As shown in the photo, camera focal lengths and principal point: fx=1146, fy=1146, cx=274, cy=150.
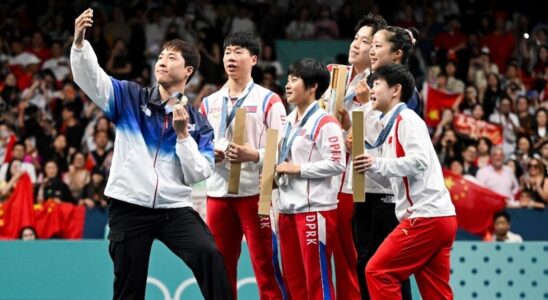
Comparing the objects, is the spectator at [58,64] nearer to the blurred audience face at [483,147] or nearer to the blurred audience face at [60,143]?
the blurred audience face at [60,143]

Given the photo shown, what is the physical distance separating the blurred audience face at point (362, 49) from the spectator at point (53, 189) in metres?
5.92

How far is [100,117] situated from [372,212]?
773cm

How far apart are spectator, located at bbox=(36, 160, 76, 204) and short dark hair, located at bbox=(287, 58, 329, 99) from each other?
19.5 feet

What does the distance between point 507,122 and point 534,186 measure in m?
2.08

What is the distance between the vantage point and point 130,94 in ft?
24.8

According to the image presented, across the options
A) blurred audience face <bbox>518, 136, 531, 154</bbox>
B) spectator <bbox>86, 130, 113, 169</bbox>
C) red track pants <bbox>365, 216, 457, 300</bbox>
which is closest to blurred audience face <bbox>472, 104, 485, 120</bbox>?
blurred audience face <bbox>518, 136, 531, 154</bbox>

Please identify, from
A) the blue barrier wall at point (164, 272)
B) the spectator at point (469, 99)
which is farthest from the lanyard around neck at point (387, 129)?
the spectator at point (469, 99)

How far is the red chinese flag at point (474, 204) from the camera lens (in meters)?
13.0

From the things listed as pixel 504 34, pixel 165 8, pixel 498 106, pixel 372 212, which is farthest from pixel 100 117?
pixel 372 212

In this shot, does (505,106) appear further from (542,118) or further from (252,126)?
(252,126)

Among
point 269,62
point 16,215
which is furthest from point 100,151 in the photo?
point 269,62

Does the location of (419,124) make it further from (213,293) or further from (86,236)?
(86,236)

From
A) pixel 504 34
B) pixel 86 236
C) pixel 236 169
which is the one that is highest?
pixel 504 34

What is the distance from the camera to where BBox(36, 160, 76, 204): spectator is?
13442 mm
